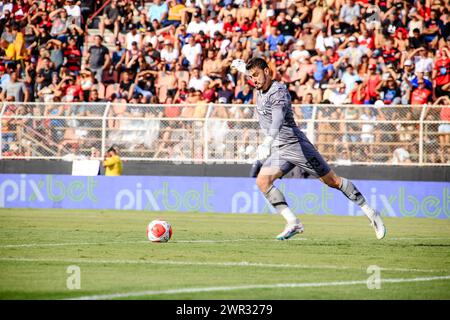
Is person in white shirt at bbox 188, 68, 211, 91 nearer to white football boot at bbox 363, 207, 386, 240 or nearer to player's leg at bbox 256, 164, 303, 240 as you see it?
player's leg at bbox 256, 164, 303, 240

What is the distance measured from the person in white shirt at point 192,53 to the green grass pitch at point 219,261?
33.1 ft

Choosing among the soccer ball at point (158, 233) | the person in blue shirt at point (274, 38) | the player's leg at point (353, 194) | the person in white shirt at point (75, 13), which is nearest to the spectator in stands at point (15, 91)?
the person in white shirt at point (75, 13)

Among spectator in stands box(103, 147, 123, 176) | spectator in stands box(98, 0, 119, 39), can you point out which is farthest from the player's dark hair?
spectator in stands box(98, 0, 119, 39)

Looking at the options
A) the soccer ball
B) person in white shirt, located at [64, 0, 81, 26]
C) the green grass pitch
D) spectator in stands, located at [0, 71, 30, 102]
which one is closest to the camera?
the green grass pitch

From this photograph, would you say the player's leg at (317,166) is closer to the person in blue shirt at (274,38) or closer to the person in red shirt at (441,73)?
the person in red shirt at (441,73)

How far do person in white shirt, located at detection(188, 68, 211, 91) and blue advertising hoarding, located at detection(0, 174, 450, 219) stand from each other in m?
3.55

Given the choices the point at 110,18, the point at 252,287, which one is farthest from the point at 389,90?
the point at 252,287

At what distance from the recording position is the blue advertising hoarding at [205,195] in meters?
22.6

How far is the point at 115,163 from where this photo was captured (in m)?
24.3

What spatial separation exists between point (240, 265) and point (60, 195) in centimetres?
1490

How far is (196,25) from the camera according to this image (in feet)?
93.9

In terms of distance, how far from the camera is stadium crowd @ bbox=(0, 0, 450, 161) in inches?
965

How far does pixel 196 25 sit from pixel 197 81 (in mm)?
2832

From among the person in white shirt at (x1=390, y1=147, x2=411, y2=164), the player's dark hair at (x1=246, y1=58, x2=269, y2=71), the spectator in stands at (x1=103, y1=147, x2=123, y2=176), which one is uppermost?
the player's dark hair at (x1=246, y1=58, x2=269, y2=71)
